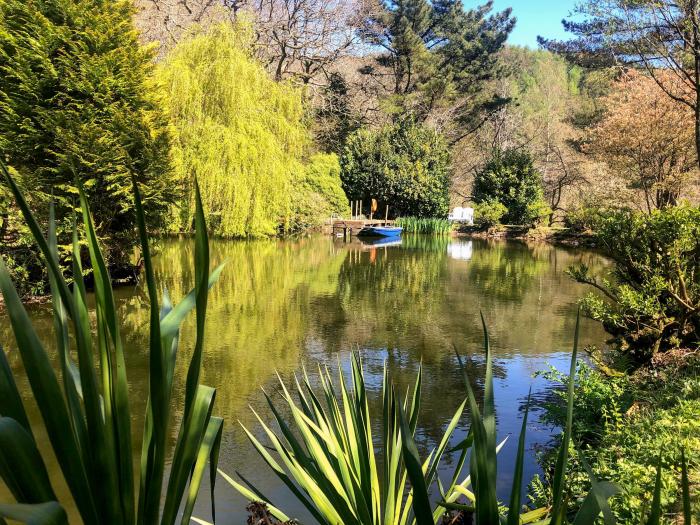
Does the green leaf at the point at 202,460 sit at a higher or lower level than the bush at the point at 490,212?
lower

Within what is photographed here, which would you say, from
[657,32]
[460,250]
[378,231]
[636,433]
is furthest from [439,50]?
[636,433]

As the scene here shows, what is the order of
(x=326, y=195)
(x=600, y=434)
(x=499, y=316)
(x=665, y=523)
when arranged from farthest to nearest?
(x=326, y=195)
(x=499, y=316)
(x=600, y=434)
(x=665, y=523)

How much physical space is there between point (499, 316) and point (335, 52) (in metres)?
20.1

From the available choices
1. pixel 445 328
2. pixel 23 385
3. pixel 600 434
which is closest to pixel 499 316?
pixel 445 328

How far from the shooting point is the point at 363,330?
25.9 feet

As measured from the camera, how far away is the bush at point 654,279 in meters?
4.96

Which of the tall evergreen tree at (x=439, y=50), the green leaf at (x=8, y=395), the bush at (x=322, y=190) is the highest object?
the tall evergreen tree at (x=439, y=50)

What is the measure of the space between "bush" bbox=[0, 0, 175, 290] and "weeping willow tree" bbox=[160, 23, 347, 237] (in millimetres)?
4967

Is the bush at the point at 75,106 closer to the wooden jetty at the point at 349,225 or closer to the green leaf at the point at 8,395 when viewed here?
the green leaf at the point at 8,395

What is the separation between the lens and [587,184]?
28094 mm

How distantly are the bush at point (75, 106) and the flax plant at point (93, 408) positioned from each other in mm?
7090

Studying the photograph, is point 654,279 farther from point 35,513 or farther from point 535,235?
point 535,235

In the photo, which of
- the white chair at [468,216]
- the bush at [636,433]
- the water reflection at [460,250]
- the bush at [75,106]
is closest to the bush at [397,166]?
the white chair at [468,216]

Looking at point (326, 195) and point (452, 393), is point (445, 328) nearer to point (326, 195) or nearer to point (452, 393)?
point (452, 393)
